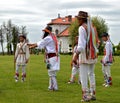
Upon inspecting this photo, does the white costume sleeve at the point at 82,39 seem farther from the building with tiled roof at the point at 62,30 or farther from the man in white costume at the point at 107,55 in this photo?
the building with tiled roof at the point at 62,30

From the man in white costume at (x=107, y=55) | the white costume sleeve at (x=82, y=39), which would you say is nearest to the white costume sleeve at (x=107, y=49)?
the man in white costume at (x=107, y=55)

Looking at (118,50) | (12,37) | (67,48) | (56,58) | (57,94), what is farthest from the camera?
(67,48)

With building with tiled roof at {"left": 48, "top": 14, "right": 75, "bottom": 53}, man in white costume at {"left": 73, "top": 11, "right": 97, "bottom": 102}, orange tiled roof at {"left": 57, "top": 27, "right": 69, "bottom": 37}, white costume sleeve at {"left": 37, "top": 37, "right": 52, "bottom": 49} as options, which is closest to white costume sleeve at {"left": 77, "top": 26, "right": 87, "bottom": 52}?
man in white costume at {"left": 73, "top": 11, "right": 97, "bottom": 102}

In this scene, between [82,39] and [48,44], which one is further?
[48,44]

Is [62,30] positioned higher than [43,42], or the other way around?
[62,30]

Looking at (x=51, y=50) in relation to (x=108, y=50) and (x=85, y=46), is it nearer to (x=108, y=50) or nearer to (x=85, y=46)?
(x=108, y=50)

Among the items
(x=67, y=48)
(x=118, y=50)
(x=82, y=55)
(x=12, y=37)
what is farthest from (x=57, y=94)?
(x=67, y=48)

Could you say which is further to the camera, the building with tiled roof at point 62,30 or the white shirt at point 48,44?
the building with tiled roof at point 62,30

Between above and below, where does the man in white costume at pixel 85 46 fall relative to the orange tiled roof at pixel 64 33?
below

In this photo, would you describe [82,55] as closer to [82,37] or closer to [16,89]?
[82,37]

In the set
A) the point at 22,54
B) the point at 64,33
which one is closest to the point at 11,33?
the point at 64,33

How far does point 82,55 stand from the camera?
12.6m

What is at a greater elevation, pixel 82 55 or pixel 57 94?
pixel 82 55

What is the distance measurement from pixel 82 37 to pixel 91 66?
105 cm
